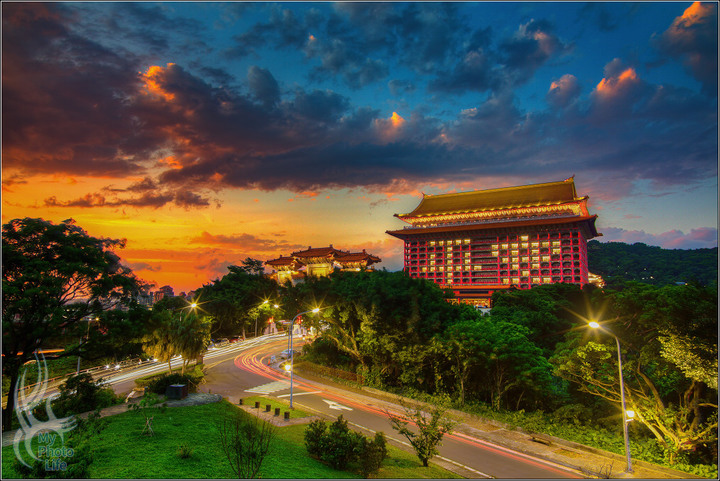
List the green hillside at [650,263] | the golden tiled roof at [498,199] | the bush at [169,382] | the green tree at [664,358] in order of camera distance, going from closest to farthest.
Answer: the green tree at [664,358]
the bush at [169,382]
the golden tiled roof at [498,199]
the green hillside at [650,263]

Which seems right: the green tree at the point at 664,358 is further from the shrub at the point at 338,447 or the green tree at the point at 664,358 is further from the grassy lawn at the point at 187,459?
the shrub at the point at 338,447

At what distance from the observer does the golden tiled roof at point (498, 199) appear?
9696 cm

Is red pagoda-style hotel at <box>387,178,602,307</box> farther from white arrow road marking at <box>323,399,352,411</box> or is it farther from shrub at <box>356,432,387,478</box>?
shrub at <box>356,432,387,478</box>

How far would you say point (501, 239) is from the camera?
319 feet

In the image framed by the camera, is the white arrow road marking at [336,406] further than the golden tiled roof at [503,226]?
No

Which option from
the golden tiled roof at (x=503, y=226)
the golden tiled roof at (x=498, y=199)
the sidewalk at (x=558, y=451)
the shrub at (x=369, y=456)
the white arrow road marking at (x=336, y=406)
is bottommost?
the white arrow road marking at (x=336, y=406)

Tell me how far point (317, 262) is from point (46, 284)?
3278 inches

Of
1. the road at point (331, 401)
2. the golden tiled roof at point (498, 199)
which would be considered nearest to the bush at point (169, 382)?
the road at point (331, 401)

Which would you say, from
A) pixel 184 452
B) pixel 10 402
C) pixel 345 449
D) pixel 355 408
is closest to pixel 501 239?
pixel 355 408

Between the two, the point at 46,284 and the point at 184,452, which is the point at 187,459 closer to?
the point at 184,452

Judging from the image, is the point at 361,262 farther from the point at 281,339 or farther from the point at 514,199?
the point at 514,199

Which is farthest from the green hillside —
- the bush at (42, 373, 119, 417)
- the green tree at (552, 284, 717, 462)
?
the bush at (42, 373, 119, 417)

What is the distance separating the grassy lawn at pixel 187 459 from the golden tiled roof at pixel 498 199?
284 feet

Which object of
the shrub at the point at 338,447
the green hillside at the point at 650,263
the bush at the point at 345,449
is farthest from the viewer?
the green hillside at the point at 650,263
